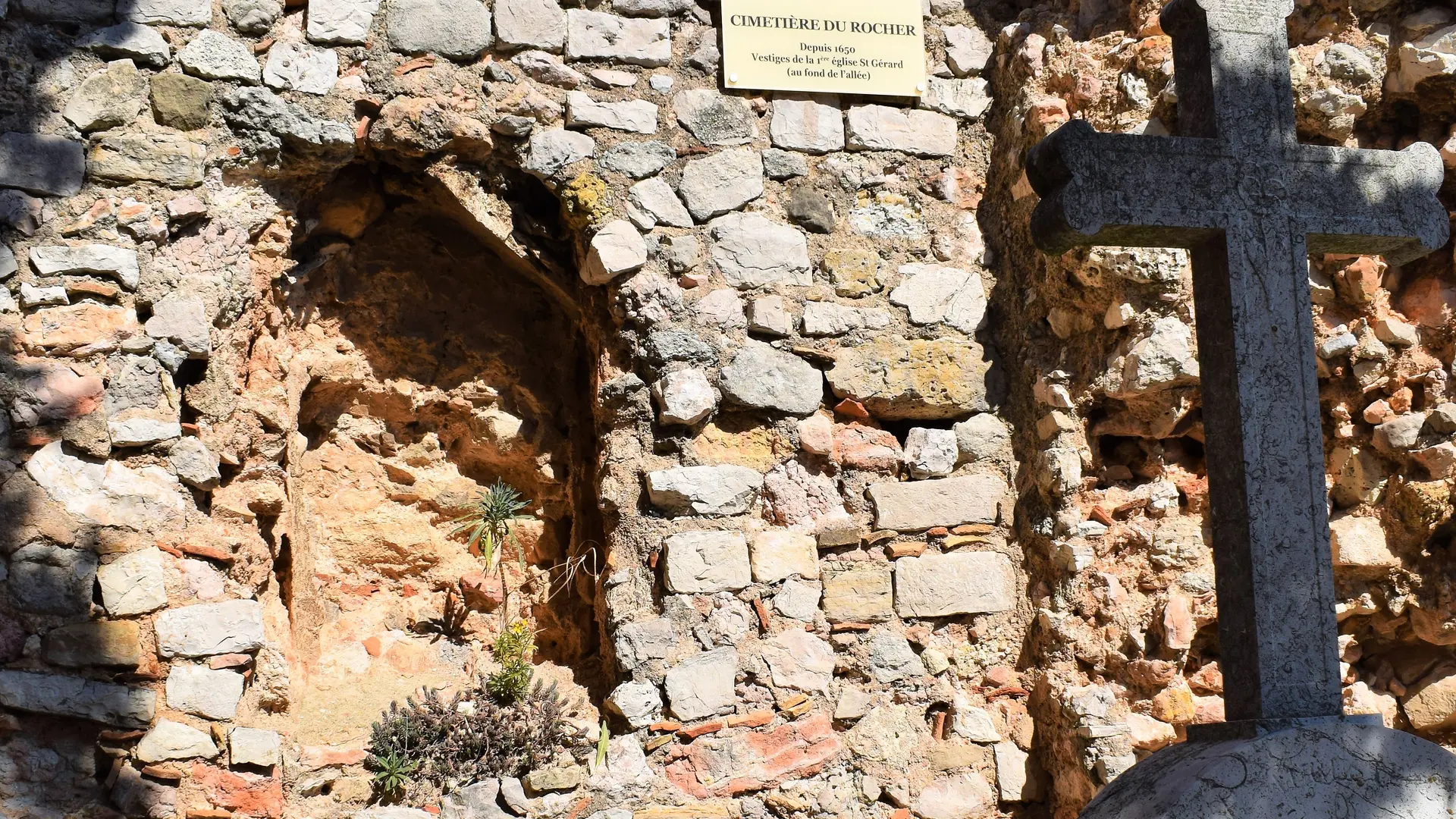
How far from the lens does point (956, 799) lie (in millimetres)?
4035

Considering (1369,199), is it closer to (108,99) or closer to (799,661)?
(799,661)

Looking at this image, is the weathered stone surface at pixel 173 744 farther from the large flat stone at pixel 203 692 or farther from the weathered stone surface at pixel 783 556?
the weathered stone surface at pixel 783 556

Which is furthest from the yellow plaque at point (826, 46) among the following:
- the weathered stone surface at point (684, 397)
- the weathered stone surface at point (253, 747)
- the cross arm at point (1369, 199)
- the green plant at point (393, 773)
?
the weathered stone surface at point (253, 747)

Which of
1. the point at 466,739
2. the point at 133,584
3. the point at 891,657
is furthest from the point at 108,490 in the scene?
the point at 891,657

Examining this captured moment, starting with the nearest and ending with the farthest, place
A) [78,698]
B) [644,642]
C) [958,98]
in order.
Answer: [78,698] < [644,642] < [958,98]

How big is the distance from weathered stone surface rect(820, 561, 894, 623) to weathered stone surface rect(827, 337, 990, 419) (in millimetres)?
542

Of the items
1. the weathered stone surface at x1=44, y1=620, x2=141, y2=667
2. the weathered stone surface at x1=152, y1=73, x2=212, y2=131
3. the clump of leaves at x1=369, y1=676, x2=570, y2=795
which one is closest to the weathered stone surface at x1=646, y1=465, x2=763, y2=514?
the clump of leaves at x1=369, y1=676, x2=570, y2=795

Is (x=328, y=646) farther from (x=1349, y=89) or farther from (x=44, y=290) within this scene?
(x=1349, y=89)

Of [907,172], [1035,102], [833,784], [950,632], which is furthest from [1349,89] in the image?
[833,784]

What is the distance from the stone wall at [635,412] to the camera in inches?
144

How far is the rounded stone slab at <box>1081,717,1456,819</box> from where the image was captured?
2.16 metres

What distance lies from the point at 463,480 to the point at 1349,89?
10.7 ft

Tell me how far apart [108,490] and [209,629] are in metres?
0.50

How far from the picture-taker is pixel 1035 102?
14.3ft
